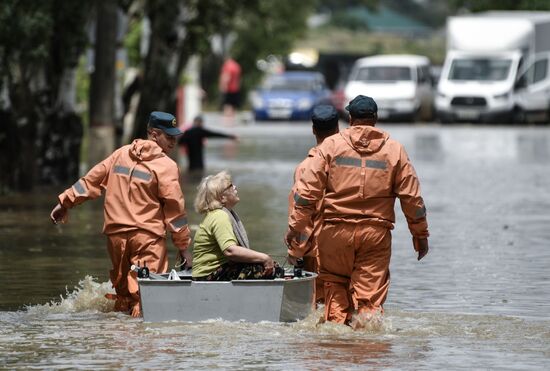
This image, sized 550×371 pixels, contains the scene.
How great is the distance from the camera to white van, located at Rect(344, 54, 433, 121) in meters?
49.0

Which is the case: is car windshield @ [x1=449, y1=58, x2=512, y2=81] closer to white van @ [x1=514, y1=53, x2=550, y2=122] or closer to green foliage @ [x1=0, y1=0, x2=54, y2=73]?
white van @ [x1=514, y1=53, x2=550, y2=122]

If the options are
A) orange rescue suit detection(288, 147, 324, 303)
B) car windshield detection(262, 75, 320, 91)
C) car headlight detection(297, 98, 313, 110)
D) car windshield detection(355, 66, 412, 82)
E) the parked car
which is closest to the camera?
orange rescue suit detection(288, 147, 324, 303)

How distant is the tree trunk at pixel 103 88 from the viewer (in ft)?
90.6

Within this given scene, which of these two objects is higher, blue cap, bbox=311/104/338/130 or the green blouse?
blue cap, bbox=311/104/338/130

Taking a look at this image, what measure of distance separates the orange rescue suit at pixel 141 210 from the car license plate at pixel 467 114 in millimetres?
36112

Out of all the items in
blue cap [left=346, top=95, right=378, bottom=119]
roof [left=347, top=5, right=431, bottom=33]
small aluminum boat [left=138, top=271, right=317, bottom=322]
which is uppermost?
roof [left=347, top=5, right=431, bottom=33]

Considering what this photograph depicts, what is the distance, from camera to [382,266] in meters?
11.2

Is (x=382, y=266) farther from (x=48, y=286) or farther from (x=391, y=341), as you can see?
(x=48, y=286)

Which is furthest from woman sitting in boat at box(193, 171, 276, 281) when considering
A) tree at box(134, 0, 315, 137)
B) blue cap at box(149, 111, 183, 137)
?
tree at box(134, 0, 315, 137)

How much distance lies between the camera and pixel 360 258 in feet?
36.7

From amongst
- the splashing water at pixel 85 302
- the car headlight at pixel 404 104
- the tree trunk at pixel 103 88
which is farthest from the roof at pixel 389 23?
the splashing water at pixel 85 302

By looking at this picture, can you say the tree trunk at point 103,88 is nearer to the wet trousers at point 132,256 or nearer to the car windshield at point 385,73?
the wet trousers at point 132,256

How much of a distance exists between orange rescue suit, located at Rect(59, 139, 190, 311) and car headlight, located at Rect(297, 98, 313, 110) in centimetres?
3961

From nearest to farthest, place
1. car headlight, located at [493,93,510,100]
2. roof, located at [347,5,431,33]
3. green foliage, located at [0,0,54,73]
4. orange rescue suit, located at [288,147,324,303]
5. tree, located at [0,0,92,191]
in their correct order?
orange rescue suit, located at [288,147,324,303], green foliage, located at [0,0,54,73], tree, located at [0,0,92,191], car headlight, located at [493,93,510,100], roof, located at [347,5,431,33]
